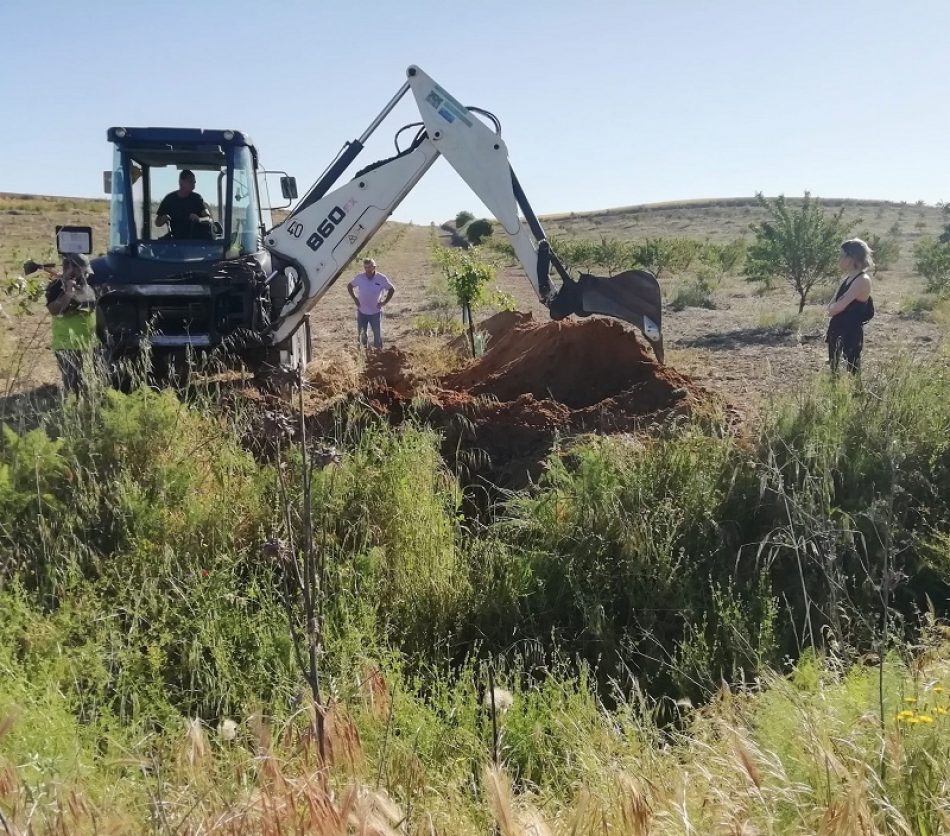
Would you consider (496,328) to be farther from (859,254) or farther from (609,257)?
(609,257)

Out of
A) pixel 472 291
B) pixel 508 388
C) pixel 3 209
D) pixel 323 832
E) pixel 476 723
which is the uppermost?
pixel 3 209

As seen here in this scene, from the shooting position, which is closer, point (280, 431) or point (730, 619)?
point (280, 431)

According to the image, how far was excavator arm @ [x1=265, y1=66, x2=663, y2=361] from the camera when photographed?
29.0 feet

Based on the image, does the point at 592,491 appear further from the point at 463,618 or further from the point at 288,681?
the point at 288,681

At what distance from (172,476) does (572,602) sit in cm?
243

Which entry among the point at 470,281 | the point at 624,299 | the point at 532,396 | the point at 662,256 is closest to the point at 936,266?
the point at 662,256

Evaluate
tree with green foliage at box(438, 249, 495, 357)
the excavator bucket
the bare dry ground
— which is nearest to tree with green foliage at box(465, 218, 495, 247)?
the bare dry ground

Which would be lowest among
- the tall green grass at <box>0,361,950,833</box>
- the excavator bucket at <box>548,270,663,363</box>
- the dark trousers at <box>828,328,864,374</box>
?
the tall green grass at <box>0,361,950,833</box>

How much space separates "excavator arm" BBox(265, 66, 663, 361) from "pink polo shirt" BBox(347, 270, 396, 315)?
3009mm

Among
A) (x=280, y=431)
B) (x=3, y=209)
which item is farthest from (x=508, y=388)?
(x=3, y=209)

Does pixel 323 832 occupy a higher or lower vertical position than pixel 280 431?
lower

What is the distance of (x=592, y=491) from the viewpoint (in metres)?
5.08

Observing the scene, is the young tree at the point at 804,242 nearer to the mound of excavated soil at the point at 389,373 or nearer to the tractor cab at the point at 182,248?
the mound of excavated soil at the point at 389,373

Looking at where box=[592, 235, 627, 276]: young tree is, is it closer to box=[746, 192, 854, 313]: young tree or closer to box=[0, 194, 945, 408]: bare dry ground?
box=[0, 194, 945, 408]: bare dry ground
